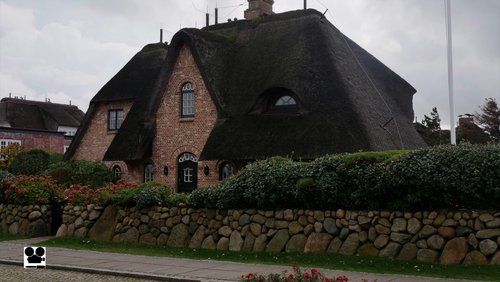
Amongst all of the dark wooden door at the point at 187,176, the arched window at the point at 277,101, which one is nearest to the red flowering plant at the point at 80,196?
the dark wooden door at the point at 187,176

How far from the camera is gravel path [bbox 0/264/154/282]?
1195cm

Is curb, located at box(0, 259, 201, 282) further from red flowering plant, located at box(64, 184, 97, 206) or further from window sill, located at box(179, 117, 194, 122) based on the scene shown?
window sill, located at box(179, 117, 194, 122)

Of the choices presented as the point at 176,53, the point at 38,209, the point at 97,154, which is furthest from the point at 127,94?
the point at 38,209

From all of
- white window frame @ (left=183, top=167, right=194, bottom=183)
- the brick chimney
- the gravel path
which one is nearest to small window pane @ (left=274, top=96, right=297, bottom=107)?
white window frame @ (left=183, top=167, right=194, bottom=183)

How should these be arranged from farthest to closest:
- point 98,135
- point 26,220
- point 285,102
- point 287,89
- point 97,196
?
point 98,135 < point 285,102 < point 287,89 < point 26,220 < point 97,196

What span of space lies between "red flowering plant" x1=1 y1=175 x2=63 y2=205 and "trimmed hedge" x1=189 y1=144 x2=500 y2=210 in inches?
284

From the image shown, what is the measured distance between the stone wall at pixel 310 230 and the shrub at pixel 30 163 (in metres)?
16.6

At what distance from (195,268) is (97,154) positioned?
23.2m

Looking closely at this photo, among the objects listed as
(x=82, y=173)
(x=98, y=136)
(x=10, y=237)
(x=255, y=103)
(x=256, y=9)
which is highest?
(x=256, y=9)

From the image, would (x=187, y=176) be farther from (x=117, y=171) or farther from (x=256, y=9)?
(x=256, y=9)

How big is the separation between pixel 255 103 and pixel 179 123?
4.30m

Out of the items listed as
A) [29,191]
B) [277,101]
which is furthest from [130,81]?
[29,191]

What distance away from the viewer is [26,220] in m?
20.6

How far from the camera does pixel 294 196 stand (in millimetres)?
15031
